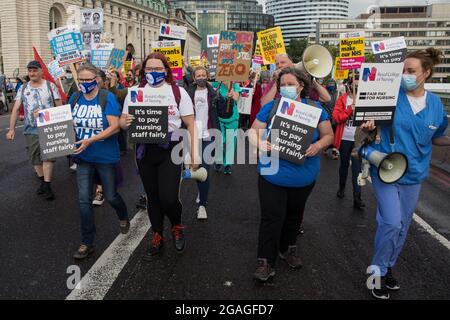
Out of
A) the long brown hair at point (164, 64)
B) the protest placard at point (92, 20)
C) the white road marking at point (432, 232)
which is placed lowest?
the white road marking at point (432, 232)

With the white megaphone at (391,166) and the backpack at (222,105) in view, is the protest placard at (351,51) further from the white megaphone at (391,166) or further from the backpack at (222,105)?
the white megaphone at (391,166)

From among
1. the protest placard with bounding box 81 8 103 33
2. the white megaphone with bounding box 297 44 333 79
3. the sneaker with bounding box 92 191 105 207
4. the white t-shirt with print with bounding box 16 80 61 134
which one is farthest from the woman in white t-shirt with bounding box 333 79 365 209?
the protest placard with bounding box 81 8 103 33

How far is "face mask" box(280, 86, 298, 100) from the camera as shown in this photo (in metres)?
3.66

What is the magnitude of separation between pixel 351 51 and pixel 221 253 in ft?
23.8

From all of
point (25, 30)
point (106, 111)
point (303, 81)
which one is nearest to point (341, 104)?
point (303, 81)

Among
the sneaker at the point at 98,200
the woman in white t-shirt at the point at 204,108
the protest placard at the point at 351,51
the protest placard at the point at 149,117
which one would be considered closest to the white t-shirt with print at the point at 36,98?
the sneaker at the point at 98,200

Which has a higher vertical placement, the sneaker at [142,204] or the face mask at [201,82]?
the face mask at [201,82]

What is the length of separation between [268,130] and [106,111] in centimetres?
166

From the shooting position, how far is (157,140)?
13.1ft

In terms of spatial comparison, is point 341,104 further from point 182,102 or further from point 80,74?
point 80,74

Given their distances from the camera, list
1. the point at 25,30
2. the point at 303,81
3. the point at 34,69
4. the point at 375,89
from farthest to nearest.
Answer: the point at 25,30
the point at 34,69
the point at 303,81
the point at 375,89

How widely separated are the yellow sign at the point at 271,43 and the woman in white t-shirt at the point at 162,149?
481 cm

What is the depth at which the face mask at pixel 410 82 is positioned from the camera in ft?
11.4

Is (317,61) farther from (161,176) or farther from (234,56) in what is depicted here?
(161,176)
